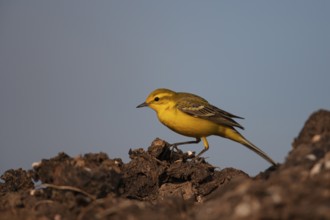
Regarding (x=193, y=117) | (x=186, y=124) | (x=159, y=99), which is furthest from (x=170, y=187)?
(x=159, y=99)

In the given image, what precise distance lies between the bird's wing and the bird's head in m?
0.28

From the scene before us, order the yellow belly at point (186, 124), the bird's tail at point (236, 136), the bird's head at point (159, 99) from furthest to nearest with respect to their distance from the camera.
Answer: the bird's head at point (159, 99), the bird's tail at point (236, 136), the yellow belly at point (186, 124)

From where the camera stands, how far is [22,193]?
9.04m

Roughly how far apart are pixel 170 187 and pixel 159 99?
338cm

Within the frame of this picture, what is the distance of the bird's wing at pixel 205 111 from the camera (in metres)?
14.0

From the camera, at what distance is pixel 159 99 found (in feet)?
47.2

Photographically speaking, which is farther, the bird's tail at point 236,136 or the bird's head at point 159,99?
the bird's head at point 159,99

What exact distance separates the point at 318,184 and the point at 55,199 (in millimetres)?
4061

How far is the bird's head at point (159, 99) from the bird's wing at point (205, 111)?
282 millimetres

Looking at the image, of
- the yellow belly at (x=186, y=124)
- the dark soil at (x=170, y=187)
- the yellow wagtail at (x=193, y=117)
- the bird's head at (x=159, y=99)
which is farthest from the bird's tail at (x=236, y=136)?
the dark soil at (x=170, y=187)

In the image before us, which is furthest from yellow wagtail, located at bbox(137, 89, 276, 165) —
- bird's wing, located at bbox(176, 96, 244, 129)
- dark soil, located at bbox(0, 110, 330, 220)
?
dark soil, located at bbox(0, 110, 330, 220)

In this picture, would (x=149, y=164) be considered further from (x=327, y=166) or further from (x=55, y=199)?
(x=327, y=166)

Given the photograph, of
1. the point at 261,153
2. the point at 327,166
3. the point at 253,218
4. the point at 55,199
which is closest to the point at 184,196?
the point at 261,153

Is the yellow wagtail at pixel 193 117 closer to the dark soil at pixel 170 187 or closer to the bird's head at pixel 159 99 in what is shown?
the bird's head at pixel 159 99
